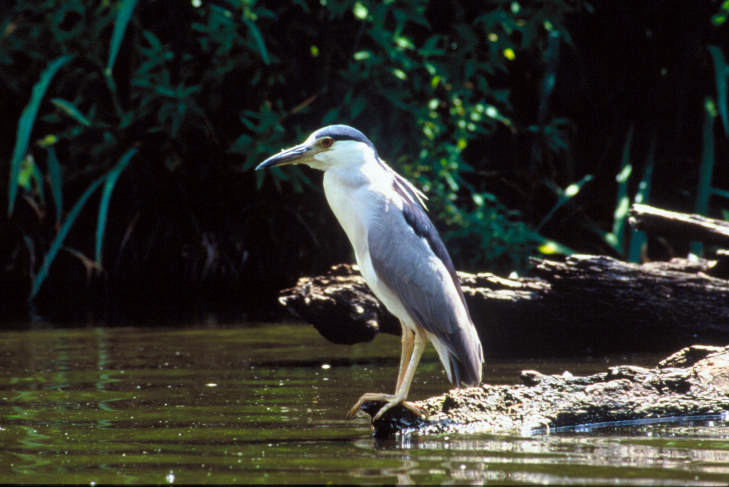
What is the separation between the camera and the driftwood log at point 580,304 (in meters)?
6.02

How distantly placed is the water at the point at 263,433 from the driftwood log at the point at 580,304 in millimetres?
238

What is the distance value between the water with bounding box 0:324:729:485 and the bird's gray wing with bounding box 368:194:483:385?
17.7 inches

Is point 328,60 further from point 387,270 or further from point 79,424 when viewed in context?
point 79,424

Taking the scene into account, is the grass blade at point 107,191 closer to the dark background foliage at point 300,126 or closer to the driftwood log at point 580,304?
the dark background foliage at point 300,126

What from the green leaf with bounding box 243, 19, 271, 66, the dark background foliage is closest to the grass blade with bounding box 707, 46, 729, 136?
the dark background foliage

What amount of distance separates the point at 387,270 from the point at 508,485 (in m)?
1.91

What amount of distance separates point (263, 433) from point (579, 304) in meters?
2.65

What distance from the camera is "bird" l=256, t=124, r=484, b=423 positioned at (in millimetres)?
4730

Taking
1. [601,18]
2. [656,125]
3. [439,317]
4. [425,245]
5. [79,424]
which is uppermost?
[601,18]

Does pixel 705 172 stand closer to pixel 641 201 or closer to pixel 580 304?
pixel 641 201

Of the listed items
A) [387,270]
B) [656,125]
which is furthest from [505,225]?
[387,270]

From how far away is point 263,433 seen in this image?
13.3 ft

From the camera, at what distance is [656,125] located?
372 inches

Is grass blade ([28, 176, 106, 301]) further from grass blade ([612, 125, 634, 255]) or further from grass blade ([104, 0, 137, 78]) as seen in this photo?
grass blade ([612, 125, 634, 255])
